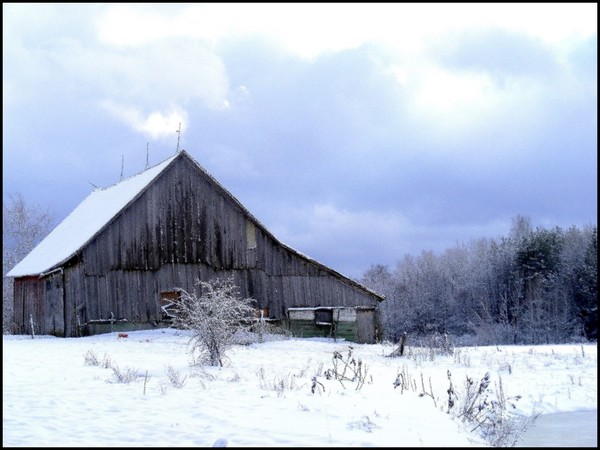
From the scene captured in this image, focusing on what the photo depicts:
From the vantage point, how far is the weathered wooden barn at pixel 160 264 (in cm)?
2664

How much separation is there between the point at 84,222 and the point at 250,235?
842cm

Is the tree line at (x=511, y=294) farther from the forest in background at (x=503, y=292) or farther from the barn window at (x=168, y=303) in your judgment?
Result: the barn window at (x=168, y=303)

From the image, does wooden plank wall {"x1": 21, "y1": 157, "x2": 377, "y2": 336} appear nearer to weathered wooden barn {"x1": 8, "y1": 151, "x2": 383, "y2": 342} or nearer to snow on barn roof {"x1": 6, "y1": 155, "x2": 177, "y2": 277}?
weathered wooden barn {"x1": 8, "y1": 151, "x2": 383, "y2": 342}

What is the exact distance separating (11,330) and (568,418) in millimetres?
30241

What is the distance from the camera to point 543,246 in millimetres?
63000

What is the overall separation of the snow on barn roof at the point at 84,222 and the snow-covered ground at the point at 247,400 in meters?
8.46

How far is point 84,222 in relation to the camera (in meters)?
31.8

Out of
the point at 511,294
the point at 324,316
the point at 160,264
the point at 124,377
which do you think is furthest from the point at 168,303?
the point at 511,294

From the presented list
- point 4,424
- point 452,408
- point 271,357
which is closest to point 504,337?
point 271,357

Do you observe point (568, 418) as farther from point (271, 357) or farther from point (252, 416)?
point (271, 357)

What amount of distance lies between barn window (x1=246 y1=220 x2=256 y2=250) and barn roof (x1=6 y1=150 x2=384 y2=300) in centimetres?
30

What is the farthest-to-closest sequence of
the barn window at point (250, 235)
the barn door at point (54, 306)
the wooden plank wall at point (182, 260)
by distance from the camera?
the barn window at point (250, 235)
the wooden plank wall at point (182, 260)
the barn door at point (54, 306)

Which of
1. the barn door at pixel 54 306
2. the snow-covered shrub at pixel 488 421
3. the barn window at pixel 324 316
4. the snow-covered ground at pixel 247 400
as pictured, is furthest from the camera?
the barn window at pixel 324 316

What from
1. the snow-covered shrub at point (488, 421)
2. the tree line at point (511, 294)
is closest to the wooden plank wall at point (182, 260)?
the snow-covered shrub at point (488, 421)
